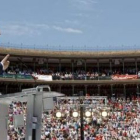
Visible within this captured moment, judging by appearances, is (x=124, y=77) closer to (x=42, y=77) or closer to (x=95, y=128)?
(x=42, y=77)

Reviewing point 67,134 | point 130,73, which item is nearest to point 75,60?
point 130,73

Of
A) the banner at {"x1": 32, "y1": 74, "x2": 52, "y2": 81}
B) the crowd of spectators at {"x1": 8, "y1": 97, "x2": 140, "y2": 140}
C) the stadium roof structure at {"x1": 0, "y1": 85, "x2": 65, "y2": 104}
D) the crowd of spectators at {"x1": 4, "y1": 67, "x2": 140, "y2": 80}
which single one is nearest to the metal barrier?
the stadium roof structure at {"x1": 0, "y1": 85, "x2": 65, "y2": 104}

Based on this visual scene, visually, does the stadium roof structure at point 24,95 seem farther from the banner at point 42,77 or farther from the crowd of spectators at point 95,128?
the banner at point 42,77

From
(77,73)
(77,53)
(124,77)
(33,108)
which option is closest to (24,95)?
(33,108)

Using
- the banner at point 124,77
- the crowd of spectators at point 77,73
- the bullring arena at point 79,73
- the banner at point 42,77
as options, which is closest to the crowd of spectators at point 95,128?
the bullring arena at point 79,73

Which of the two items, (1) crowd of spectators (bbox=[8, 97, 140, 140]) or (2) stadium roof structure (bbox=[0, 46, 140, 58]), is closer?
A: (1) crowd of spectators (bbox=[8, 97, 140, 140])

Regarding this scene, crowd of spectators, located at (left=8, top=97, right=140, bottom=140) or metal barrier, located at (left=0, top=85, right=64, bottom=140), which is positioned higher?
metal barrier, located at (left=0, top=85, right=64, bottom=140)

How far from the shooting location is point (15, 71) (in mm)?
45594

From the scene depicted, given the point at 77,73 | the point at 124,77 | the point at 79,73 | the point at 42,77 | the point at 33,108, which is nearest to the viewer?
the point at 33,108

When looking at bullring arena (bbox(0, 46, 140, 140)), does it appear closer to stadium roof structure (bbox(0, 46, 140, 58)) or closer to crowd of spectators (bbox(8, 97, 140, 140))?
stadium roof structure (bbox(0, 46, 140, 58))

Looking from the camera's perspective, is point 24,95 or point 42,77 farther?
point 42,77

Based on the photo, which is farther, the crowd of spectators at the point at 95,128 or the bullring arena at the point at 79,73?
the bullring arena at the point at 79,73

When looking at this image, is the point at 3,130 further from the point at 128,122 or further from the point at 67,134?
the point at 128,122

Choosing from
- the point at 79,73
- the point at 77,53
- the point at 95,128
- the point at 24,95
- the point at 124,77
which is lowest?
the point at 95,128
